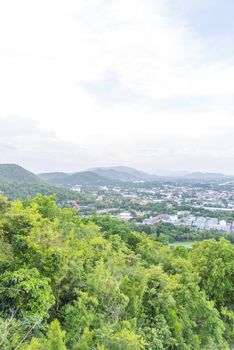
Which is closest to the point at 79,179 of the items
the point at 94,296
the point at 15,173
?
the point at 15,173

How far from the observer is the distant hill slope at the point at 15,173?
320ft

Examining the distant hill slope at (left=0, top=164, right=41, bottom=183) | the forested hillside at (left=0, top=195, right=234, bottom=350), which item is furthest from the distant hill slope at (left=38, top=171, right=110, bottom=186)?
the forested hillside at (left=0, top=195, right=234, bottom=350)

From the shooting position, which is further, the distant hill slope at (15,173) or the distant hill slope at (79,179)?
the distant hill slope at (79,179)

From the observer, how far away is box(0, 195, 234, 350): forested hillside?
7.09 metres

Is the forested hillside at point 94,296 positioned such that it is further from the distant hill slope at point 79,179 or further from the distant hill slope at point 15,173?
the distant hill slope at point 79,179

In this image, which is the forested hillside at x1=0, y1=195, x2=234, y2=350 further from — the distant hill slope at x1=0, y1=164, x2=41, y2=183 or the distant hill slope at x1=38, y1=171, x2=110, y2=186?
the distant hill slope at x1=38, y1=171, x2=110, y2=186

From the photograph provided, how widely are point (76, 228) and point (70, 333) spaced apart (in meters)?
7.05

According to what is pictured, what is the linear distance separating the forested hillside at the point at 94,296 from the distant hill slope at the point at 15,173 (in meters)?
86.6

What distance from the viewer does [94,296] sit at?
886 cm

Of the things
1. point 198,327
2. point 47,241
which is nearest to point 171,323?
point 198,327

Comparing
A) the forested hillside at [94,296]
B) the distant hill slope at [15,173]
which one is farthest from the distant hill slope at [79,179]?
the forested hillside at [94,296]

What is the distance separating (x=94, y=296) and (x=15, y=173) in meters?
98.3

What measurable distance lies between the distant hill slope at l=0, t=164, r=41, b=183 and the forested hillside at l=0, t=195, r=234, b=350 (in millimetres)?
86596

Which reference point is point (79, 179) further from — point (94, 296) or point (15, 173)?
point (94, 296)
